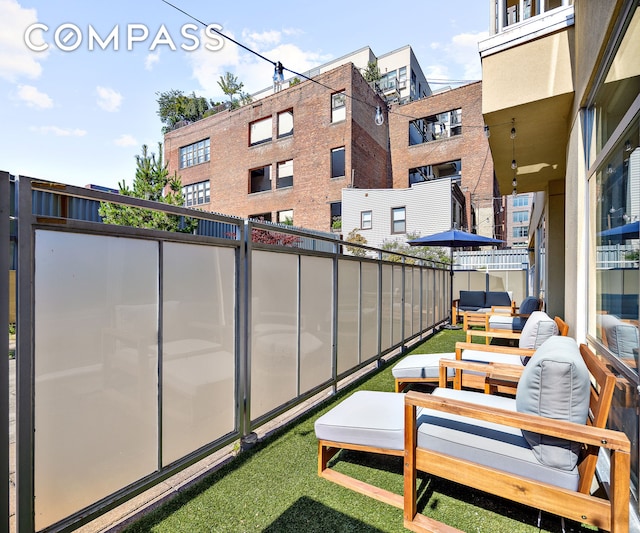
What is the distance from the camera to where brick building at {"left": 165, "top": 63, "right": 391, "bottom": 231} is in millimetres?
19422

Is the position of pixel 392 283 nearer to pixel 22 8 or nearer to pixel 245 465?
pixel 245 465

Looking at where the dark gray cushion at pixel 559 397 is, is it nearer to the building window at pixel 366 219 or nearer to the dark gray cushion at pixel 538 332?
the dark gray cushion at pixel 538 332

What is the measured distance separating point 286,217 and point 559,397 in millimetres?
20091

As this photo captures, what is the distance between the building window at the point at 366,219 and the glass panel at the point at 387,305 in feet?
41.9

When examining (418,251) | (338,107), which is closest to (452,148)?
(338,107)

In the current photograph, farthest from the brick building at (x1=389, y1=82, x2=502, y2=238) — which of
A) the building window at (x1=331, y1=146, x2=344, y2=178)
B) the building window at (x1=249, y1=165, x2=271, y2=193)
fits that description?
the building window at (x1=249, y1=165, x2=271, y2=193)

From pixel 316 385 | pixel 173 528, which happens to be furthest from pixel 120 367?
pixel 316 385

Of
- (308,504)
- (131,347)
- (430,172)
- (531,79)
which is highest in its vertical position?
(430,172)

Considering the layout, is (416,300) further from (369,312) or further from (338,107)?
(338,107)

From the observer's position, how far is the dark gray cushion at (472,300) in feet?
34.9

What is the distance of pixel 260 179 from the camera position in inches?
925

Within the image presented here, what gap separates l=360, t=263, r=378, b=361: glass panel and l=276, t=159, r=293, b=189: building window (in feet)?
55.8

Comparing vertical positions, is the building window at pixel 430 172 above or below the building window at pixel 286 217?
above

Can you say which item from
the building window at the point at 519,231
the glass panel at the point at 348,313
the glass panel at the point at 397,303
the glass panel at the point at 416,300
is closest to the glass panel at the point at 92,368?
the glass panel at the point at 348,313
